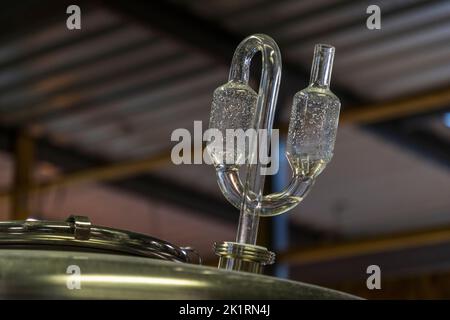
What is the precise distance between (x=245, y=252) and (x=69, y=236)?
0.47 ft

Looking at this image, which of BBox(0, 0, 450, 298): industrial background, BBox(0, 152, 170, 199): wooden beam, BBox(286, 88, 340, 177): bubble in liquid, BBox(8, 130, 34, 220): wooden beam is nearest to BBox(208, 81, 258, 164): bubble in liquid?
BBox(286, 88, 340, 177): bubble in liquid

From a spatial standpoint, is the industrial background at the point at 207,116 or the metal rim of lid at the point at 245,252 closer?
the metal rim of lid at the point at 245,252

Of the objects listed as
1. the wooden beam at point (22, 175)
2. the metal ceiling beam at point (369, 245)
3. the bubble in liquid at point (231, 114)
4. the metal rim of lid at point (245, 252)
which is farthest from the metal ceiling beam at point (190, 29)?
the metal rim of lid at point (245, 252)

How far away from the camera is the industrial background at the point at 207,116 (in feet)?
16.9

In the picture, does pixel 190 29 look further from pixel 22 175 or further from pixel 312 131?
pixel 312 131

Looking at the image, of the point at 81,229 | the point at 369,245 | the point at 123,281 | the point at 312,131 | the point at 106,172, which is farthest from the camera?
the point at 106,172

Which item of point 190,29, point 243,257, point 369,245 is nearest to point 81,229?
point 243,257

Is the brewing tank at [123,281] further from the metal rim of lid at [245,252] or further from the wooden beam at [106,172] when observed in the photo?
the wooden beam at [106,172]

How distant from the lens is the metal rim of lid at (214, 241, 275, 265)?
31.3 inches

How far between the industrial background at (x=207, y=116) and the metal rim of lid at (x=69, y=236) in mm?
4074

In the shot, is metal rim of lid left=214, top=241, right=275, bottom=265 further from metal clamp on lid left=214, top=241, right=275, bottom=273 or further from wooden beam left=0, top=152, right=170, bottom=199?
wooden beam left=0, top=152, right=170, bottom=199

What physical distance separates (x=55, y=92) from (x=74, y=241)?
578cm

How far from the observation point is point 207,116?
6.64 metres
